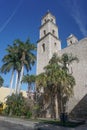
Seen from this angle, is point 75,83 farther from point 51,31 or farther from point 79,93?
point 51,31

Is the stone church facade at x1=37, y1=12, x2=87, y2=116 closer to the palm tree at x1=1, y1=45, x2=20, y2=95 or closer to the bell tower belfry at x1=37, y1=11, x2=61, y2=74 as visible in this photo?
the bell tower belfry at x1=37, y1=11, x2=61, y2=74

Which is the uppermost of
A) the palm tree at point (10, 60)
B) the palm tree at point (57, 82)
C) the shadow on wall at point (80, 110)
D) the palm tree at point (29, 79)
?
the palm tree at point (10, 60)

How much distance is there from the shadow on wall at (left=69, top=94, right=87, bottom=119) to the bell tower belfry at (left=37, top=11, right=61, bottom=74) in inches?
Answer: 429

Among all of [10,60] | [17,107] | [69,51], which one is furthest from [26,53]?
[17,107]

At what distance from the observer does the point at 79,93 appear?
2259cm

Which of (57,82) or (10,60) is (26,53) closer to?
(10,60)

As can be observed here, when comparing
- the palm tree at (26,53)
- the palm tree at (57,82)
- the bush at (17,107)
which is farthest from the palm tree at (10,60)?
the palm tree at (57,82)

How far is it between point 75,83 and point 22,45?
499 inches

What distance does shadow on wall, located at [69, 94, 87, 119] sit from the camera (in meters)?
21.3

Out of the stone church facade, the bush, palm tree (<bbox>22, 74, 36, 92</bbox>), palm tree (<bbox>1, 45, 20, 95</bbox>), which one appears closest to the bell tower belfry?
the stone church facade

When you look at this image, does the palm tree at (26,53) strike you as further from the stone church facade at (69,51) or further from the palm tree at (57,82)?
the palm tree at (57,82)

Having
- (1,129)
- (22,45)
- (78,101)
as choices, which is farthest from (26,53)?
(1,129)

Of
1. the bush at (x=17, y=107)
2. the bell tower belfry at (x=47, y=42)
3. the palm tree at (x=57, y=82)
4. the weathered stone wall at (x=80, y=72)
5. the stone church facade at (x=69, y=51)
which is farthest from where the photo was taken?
the bell tower belfry at (x=47, y=42)

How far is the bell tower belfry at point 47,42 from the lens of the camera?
3029 centimetres
